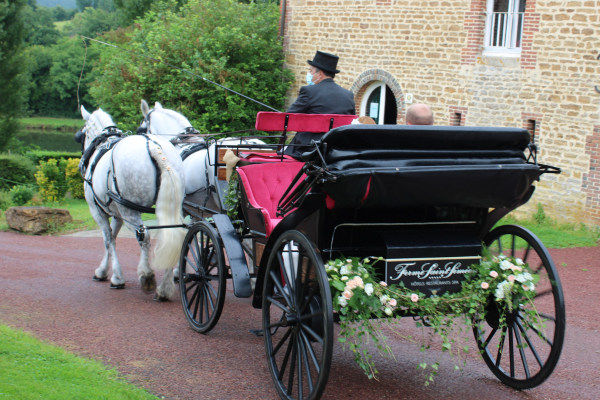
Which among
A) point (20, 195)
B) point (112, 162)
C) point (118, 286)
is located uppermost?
point (112, 162)

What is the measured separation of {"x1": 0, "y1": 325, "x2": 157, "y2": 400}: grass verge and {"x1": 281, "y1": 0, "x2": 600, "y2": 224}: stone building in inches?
409

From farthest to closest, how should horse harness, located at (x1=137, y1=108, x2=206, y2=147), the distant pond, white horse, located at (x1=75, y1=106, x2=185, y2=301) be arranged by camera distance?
the distant pond → horse harness, located at (x1=137, y1=108, x2=206, y2=147) → white horse, located at (x1=75, y1=106, x2=185, y2=301)

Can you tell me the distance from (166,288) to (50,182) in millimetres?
13533

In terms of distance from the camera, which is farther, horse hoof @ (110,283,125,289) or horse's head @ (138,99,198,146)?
horse's head @ (138,99,198,146)

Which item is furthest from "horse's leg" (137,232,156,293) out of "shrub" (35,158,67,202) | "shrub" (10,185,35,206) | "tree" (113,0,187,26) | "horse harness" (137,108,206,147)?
"tree" (113,0,187,26)

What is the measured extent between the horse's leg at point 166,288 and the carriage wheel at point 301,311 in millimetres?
2590

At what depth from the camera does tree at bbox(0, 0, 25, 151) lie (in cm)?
2577

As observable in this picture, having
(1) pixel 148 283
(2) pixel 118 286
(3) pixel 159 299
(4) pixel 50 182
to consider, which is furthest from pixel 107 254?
(4) pixel 50 182

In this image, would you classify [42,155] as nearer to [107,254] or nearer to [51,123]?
[107,254]

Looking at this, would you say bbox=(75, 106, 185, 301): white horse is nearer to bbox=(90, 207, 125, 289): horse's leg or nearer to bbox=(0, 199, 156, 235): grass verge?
bbox=(90, 207, 125, 289): horse's leg

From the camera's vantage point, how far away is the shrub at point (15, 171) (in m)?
21.1

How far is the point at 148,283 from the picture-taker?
7402 mm

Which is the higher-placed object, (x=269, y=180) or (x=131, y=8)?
(x=131, y=8)

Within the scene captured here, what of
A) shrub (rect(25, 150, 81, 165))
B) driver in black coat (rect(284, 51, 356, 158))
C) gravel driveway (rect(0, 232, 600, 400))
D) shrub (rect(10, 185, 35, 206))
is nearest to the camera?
gravel driveway (rect(0, 232, 600, 400))
